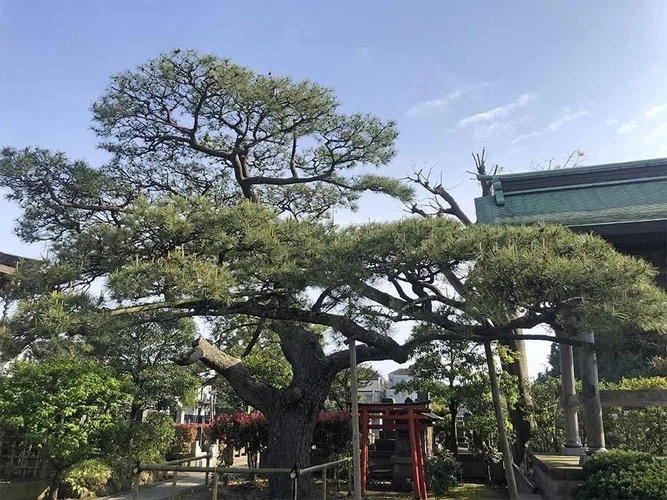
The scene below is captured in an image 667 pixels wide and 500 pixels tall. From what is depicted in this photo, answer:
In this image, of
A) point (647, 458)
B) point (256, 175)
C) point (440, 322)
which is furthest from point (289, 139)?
point (647, 458)

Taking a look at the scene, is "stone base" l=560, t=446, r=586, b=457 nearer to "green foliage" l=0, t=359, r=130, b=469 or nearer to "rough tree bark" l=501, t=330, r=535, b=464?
"rough tree bark" l=501, t=330, r=535, b=464

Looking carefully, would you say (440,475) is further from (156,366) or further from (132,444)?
(156,366)

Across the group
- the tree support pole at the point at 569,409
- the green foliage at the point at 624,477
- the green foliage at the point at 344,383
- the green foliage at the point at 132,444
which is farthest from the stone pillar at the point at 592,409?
Result: the green foliage at the point at 132,444

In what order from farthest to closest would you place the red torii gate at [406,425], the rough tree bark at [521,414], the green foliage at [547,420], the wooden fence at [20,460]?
the rough tree bark at [521,414] → the green foliage at [547,420] → the wooden fence at [20,460] → the red torii gate at [406,425]

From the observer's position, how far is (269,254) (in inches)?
264

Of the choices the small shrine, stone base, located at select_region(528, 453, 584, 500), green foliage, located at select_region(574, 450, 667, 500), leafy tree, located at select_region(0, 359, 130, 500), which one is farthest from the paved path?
green foliage, located at select_region(574, 450, 667, 500)

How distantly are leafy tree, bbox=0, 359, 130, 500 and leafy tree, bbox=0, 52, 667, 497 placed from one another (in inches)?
84.4

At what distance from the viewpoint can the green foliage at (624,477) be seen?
5547 millimetres

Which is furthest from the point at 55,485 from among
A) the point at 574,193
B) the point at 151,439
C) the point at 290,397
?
the point at 574,193

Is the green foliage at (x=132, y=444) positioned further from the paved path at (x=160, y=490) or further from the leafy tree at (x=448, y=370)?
the leafy tree at (x=448, y=370)

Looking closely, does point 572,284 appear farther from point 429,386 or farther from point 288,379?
point 288,379

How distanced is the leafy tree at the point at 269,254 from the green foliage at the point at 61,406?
Result: 7.04 ft

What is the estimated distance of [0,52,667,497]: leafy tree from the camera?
516cm

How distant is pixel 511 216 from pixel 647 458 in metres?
4.31
